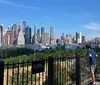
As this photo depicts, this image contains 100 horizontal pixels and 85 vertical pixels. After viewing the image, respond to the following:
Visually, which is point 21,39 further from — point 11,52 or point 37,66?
point 37,66

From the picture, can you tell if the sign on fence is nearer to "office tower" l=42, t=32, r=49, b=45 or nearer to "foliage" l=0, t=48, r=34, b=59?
"foliage" l=0, t=48, r=34, b=59

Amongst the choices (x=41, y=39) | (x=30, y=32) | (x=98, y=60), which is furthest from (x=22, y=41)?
(x=98, y=60)

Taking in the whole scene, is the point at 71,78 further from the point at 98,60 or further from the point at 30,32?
the point at 30,32

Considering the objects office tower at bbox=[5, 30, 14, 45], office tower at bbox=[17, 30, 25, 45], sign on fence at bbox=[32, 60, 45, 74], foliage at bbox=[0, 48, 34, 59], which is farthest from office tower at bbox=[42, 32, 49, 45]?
sign on fence at bbox=[32, 60, 45, 74]

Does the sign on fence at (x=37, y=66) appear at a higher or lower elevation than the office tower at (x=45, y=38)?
lower

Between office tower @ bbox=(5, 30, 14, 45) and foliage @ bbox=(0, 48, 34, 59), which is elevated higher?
office tower @ bbox=(5, 30, 14, 45)

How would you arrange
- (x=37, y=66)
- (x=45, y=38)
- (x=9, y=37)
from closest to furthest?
(x=37, y=66)
(x=9, y=37)
(x=45, y=38)

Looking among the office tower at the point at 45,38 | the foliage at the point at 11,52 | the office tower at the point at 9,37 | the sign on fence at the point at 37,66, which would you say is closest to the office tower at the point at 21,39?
the office tower at the point at 9,37

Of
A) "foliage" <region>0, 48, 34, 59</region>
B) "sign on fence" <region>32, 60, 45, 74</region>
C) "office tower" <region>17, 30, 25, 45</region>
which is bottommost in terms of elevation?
"foliage" <region>0, 48, 34, 59</region>

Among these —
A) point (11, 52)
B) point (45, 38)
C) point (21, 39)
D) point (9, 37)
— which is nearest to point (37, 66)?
point (11, 52)

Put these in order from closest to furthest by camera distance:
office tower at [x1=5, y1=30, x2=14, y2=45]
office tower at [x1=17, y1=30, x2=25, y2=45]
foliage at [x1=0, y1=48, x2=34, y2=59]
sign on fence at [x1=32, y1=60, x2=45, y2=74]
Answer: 1. sign on fence at [x1=32, y1=60, x2=45, y2=74]
2. foliage at [x1=0, y1=48, x2=34, y2=59]
3. office tower at [x1=17, y1=30, x2=25, y2=45]
4. office tower at [x1=5, y1=30, x2=14, y2=45]

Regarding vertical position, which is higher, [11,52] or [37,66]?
[37,66]

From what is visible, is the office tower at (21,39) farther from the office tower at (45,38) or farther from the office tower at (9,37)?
the office tower at (45,38)

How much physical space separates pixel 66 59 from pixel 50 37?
12003cm
